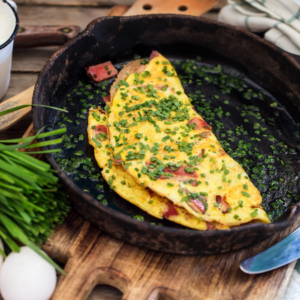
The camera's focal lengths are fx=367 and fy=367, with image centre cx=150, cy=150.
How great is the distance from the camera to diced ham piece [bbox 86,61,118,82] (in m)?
3.50

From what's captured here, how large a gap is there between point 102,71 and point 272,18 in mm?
1861

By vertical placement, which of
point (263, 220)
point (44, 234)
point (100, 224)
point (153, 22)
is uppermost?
point (153, 22)

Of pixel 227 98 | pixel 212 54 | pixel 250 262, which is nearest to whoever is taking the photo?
pixel 250 262

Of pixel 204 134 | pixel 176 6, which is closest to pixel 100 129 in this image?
pixel 204 134

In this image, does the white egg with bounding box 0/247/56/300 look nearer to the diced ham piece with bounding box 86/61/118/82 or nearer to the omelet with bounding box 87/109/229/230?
the omelet with bounding box 87/109/229/230

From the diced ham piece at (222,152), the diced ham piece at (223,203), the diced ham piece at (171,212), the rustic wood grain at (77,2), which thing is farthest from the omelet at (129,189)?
the rustic wood grain at (77,2)

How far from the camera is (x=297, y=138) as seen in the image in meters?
3.35

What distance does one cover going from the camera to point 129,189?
270 cm

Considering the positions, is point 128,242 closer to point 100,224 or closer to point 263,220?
point 100,224

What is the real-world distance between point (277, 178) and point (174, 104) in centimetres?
105

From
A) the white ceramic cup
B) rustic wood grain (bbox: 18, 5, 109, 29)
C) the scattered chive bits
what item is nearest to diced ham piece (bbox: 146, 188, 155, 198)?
the scattered chive bits

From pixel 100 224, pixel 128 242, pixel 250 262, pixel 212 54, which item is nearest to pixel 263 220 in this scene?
pixel 250 262

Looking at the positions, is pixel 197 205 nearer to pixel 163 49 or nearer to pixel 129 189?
pixel 129 189

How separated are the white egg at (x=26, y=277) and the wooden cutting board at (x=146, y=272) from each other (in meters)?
0.10
